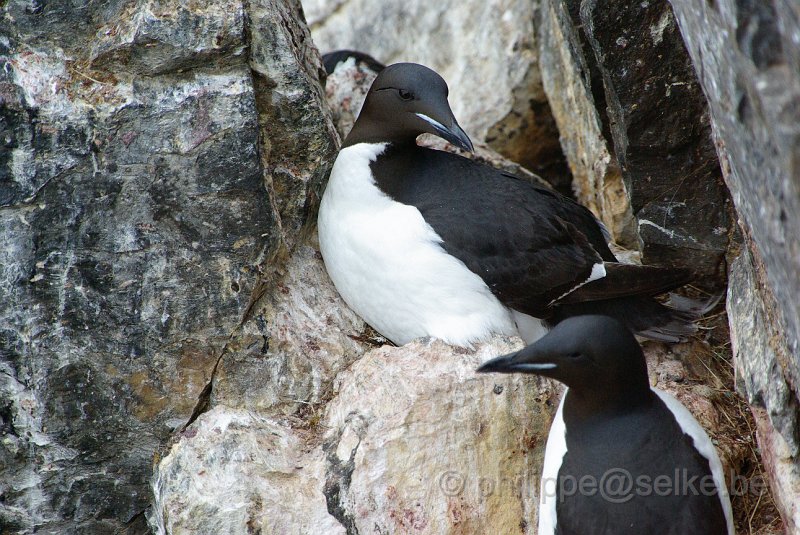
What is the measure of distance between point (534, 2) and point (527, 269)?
2607mm

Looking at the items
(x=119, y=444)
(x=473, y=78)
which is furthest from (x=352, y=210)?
(x=473, y=78)

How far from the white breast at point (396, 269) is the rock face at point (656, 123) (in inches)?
32.3

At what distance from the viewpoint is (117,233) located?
11.9 feet

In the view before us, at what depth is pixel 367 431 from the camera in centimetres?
354

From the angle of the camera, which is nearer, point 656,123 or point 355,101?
point 656,123

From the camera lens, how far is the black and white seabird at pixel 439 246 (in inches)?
153

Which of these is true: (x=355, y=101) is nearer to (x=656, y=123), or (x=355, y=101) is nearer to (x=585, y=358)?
(x=656, y=123)

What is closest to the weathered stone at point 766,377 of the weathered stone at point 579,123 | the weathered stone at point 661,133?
the weathered stone at point 661,133

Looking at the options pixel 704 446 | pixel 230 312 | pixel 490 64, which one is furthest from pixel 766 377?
pixel 490 64

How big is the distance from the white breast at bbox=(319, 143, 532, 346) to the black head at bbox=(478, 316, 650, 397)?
0.63 meters

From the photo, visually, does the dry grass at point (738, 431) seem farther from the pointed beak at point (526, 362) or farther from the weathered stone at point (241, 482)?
the weathered stone at point (241, 482)

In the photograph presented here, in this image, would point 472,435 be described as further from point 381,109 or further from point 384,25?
point 384,25

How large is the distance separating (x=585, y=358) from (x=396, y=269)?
0.98m

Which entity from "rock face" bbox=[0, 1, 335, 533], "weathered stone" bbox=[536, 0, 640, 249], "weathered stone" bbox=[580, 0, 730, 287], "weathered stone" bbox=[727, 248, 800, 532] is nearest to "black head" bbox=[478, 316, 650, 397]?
"weathered stone" bbox=[727, 248, 800, 532]
